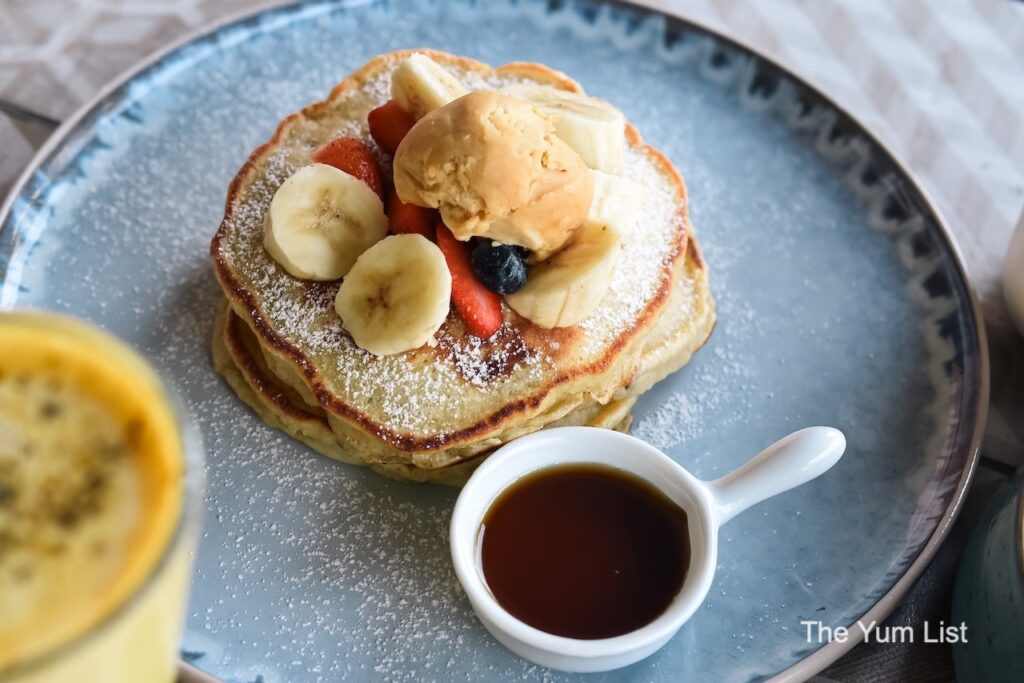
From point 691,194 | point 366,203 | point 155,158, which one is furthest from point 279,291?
point 691,194

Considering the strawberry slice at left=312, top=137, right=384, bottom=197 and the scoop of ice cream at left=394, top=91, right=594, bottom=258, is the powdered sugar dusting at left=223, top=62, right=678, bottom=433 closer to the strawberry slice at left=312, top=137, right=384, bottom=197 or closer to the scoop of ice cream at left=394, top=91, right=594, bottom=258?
the strawberry slice at left=312, top=137, right=384, bottom=197

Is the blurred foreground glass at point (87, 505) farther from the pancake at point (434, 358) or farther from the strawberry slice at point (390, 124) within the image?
the strawberry slice at point (390, 124)

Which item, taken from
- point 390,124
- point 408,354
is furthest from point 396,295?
point 390,124

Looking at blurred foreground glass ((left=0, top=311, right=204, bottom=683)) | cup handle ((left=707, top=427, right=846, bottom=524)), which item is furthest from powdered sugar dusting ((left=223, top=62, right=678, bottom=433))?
blurred foreground glass ((left=0, top=311, right=204, bottom=683))

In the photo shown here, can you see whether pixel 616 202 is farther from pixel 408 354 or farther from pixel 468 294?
pixel 408 354

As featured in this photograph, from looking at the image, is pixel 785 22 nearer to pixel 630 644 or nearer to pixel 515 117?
pixel 515 117
